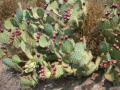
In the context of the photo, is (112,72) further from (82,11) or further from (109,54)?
(82,11)

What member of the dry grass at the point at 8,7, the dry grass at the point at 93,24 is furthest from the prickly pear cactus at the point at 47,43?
the dry grass at the point at 8,7

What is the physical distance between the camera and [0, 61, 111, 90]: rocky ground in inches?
198

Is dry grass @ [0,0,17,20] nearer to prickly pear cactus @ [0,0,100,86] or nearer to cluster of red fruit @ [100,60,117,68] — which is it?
prickly pear cactus @ [0,0,100,86]

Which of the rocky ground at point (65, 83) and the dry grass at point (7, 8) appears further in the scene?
the dry grass at point (7, 8)

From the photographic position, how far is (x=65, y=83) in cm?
521

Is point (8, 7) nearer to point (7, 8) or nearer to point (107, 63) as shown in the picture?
point (7, 8)

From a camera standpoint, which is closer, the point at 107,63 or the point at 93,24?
the point at 107,63

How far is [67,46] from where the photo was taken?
4902mm

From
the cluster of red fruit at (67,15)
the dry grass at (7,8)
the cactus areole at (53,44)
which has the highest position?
the dry grass at (7,8)

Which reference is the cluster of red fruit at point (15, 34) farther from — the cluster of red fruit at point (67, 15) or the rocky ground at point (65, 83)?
the cluster of red fruit at point (67, 15)

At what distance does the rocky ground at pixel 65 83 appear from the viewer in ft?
16.5

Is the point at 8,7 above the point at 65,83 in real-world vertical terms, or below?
above

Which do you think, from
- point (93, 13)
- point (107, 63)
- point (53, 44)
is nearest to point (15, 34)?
point (53, 44)

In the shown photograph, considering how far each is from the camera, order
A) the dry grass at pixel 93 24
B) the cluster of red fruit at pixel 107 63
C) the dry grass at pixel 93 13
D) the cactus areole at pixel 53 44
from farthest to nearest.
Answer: the dry grass at pixel 93 13
the dry grass at pixel 93 24
the cactus areole at pixel 53 44
the cluster of red fruit at pixel 107 63
